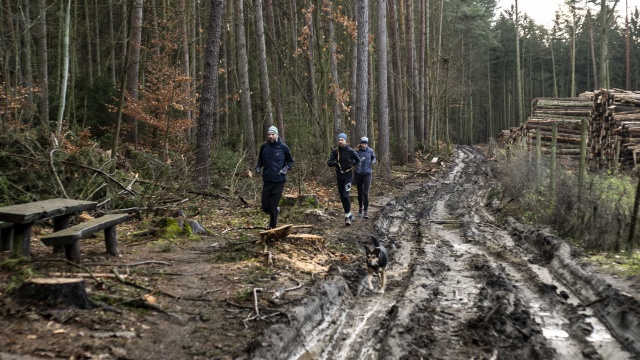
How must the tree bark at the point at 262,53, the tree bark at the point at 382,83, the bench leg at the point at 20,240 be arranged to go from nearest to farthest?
the bench leg at the point at 20,240, the tree bark at the point at 262,53, the tree bark at the point at 382,83

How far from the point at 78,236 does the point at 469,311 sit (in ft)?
14.6

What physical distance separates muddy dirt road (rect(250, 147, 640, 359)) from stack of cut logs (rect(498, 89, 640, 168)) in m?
5.68

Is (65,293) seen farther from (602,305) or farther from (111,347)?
(602,305)

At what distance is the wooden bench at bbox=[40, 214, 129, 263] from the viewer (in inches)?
222

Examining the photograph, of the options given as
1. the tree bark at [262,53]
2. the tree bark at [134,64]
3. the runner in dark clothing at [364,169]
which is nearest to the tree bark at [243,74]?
the tree bark at [262,53]

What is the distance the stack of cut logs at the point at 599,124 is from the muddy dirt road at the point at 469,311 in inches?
223

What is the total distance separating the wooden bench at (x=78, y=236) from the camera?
5650mm

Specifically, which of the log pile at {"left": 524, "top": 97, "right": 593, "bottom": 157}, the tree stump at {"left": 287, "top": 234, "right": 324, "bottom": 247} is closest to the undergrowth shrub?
the tree stump at {"left": 287, "top": 234, "right": 324, "bottom": 247}

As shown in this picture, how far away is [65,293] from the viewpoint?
468cm

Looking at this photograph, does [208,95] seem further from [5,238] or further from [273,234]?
[5,238]

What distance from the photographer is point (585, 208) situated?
9445 millimetres

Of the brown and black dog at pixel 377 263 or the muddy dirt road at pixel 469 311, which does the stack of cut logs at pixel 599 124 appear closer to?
the muddy dirt road at pixel 469 311

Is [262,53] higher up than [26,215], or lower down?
higher up

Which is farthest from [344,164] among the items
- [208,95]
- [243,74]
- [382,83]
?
[382,83]
